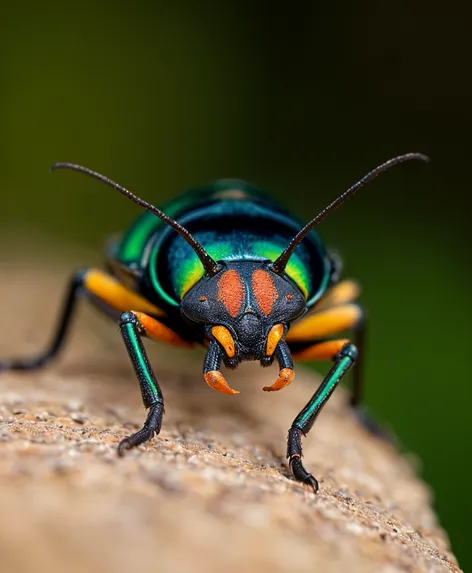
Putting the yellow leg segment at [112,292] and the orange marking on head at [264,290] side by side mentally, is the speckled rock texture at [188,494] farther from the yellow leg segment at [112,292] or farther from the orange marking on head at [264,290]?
the orange marking on head at [264,290]

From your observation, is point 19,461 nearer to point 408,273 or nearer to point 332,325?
point 332,325

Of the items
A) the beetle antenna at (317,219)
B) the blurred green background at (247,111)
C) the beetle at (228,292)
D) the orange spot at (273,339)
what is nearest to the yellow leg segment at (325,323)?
the beetle at (228,292)

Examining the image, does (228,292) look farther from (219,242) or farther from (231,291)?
(219,242)

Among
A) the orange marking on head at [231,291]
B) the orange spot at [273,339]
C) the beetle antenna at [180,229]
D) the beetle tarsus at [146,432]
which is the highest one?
the beetle antenna at [180,229]

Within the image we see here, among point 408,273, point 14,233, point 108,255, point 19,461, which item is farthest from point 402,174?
point 19,461

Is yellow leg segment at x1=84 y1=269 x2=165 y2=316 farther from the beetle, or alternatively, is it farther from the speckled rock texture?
the speckled rock texture

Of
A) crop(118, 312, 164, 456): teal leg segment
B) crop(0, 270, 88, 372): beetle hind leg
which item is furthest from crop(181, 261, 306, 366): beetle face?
crop(0, 270, 88, 372): beetle hind leg
